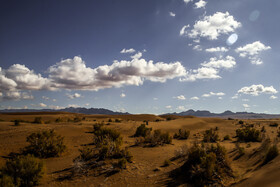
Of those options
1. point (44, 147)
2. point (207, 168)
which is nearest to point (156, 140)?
point (207, 168)

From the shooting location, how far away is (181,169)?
6.93 meters

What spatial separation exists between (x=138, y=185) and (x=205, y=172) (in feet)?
8.63

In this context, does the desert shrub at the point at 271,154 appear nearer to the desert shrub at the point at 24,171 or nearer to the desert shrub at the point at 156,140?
the desert shrub at the point at 156,140

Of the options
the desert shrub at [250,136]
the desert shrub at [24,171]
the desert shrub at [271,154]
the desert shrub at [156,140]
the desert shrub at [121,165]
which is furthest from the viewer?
the desert shrub at [250,136]

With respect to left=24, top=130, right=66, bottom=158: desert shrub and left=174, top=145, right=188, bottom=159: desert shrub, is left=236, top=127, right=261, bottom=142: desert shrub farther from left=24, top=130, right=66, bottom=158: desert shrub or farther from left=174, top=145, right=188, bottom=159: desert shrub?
left=24, top=130, right=66, bottom=158: desert shrub

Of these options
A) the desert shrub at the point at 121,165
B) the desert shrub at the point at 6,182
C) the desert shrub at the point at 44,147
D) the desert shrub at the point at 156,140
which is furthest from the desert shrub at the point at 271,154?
the desert shrub at the point at 44,147

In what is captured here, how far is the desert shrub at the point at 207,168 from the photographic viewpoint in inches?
229

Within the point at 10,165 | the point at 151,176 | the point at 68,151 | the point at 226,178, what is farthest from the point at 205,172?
the point at 68,151

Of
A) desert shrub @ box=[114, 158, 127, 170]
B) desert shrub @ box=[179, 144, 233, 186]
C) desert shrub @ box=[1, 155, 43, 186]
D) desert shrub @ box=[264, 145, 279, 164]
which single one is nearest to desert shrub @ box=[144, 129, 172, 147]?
desert shrub @ box=[114, 158, 127, 170]

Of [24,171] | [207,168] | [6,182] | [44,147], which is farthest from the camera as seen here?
[44,147]

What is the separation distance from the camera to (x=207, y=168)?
5910mm

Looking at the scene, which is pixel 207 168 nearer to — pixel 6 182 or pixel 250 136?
pixel 6 182

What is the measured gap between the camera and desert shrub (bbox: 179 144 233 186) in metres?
5.83

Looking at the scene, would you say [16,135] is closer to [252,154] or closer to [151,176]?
[151,176]
